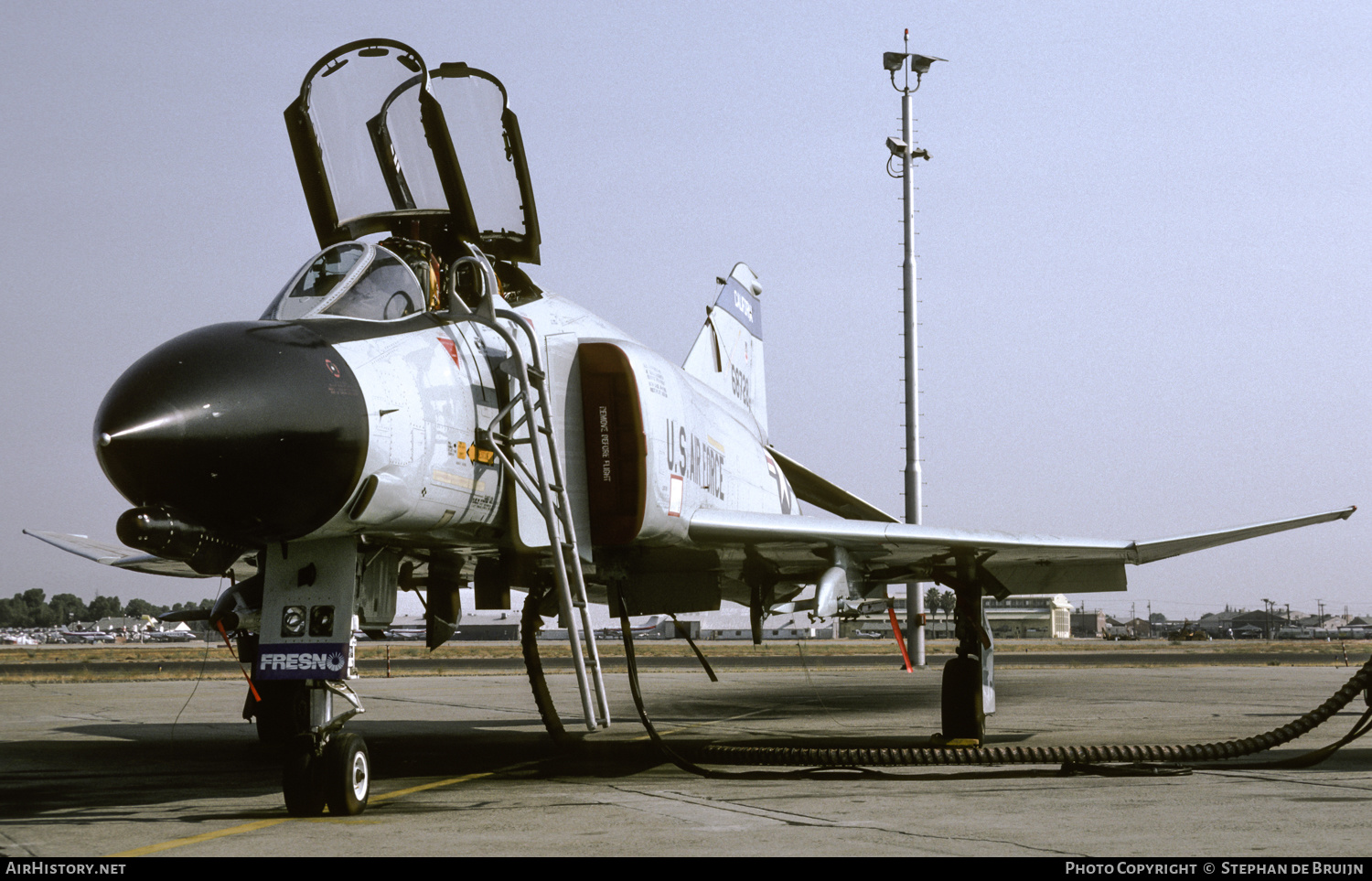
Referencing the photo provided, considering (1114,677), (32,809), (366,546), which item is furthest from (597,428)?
(1114,677)

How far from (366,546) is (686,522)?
107 inches

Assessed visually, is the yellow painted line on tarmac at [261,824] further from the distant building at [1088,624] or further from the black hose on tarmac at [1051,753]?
the distant building at [1088,624]

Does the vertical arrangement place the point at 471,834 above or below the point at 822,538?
below

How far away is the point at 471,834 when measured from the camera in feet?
17.9

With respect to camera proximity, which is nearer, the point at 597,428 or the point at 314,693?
the point at 314,693

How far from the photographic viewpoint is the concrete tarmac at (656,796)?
509 cm

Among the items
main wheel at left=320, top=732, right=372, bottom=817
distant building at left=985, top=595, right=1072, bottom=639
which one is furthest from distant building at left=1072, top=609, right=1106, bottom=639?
main wheel at left=320, top=732, right=372, bottom=817

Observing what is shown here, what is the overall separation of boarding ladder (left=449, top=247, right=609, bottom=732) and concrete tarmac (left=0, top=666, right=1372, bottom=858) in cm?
83

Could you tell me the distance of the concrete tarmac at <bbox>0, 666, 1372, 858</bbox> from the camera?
5.09 metres

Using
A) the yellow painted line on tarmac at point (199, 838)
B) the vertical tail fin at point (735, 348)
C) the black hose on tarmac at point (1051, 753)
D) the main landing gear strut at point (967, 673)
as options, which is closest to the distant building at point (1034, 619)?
the vertical tail fin at point (735, 348)

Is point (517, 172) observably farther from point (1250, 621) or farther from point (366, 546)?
point (1250, 621)

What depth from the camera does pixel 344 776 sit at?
608 cm
